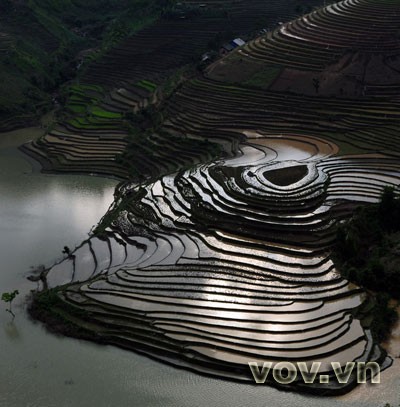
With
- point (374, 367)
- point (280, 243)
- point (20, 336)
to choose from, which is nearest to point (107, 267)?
point (20, 336)

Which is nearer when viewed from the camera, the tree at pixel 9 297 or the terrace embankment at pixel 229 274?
the terrace embankment at pixel 229 274

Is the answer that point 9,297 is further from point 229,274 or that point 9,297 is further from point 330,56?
point 330,56

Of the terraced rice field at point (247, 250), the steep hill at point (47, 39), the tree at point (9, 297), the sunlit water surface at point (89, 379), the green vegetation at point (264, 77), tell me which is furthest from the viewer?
the steep hill at point (47, 39)

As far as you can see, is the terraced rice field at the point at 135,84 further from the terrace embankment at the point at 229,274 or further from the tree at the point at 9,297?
the tree at the point at 9,297

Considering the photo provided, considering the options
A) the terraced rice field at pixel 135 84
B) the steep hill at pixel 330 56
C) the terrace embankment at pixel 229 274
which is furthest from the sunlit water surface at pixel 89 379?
the steep hill at pixel 330 56

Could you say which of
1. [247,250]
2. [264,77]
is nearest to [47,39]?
[264,77]
